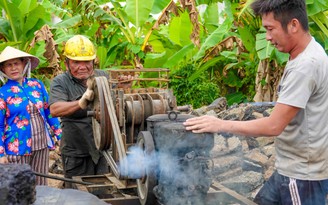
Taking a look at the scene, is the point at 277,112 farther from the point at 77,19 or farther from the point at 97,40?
the point at 97,40

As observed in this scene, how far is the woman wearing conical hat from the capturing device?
4859mm

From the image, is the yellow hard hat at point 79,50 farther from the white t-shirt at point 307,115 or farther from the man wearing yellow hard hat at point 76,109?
the white t-shirt at point 307,115

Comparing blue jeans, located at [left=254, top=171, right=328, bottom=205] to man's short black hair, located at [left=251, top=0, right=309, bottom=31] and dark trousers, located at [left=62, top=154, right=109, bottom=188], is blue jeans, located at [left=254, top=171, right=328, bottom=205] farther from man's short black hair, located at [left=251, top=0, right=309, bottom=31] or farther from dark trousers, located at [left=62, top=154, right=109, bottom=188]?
dark trousers, located at [left=62, top=154, right=109, bottom=188]

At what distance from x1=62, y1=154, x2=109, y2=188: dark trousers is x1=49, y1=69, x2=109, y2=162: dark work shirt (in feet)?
0.24

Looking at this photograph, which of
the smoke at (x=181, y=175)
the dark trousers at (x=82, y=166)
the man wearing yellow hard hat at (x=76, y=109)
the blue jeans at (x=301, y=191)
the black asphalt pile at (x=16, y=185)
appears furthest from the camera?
the dark trousers at (x=82, y=166)

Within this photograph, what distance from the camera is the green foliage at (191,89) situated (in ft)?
32.0

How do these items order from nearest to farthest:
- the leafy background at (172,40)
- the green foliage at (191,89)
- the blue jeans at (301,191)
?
the blue jeans at (301,191) → the leafy background at (172,40) → the green foliage at (191,89)

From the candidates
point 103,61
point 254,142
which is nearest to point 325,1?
point 254,142

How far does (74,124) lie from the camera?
5.31m

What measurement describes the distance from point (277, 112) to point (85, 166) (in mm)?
2955

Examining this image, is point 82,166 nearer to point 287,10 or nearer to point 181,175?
point 181,175

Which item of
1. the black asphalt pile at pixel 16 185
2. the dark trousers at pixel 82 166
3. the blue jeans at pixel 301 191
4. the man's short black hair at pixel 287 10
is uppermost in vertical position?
the man's short black hair at pixel 287 10

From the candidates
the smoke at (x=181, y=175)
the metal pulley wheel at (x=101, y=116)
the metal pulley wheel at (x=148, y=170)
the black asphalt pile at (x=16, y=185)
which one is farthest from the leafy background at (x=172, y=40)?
the black asphalt pile at (x=16, y=185)

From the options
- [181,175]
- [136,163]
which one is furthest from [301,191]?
[136,163]
